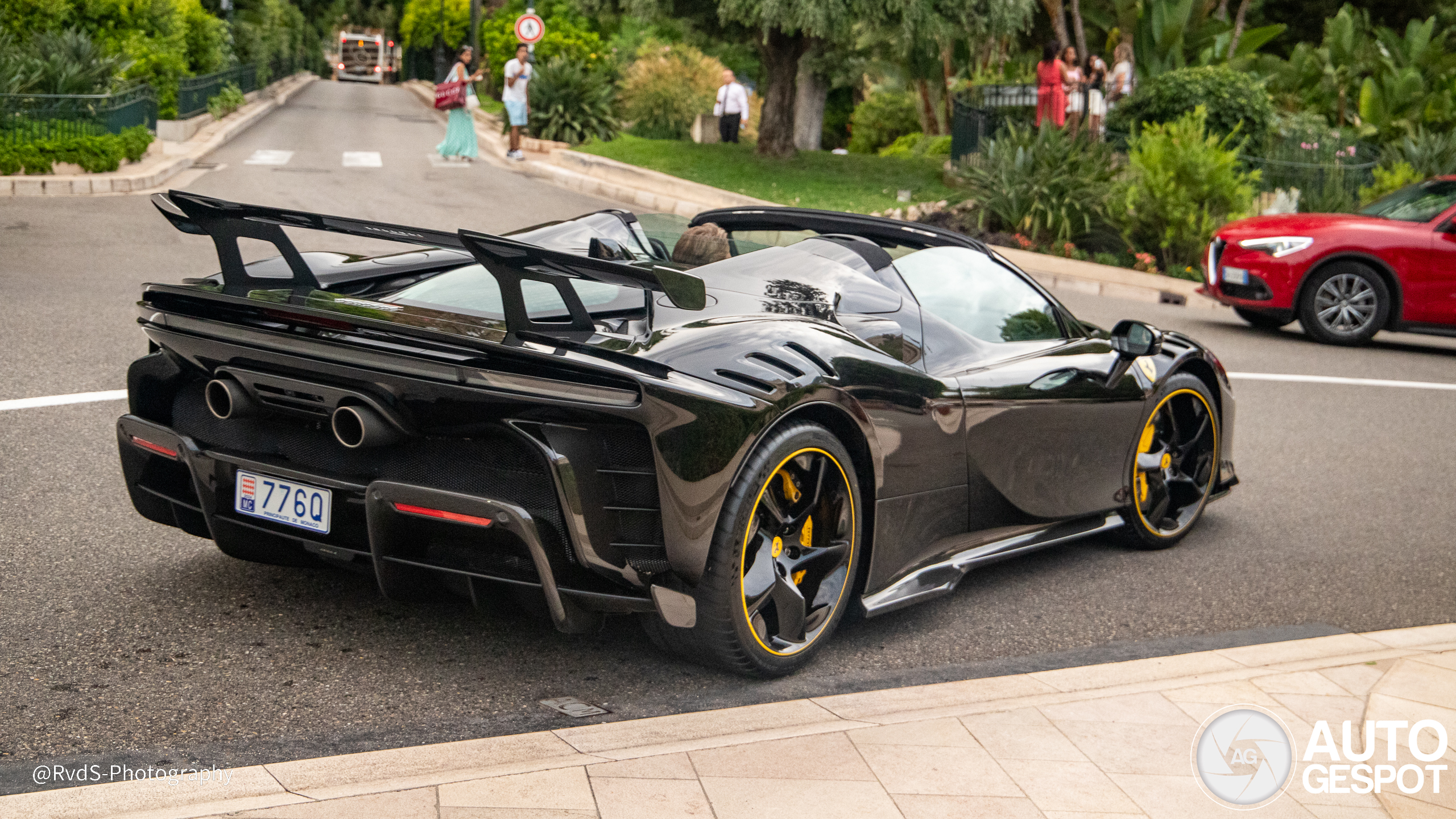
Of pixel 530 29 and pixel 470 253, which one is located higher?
pixel 530 29

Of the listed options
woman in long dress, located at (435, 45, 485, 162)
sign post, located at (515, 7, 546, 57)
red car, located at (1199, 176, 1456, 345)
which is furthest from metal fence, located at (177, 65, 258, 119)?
red car, located at (1199, 176, 1456, 345)

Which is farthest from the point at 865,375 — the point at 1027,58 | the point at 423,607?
the point at 1027,58

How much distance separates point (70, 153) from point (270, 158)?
5.22 metres

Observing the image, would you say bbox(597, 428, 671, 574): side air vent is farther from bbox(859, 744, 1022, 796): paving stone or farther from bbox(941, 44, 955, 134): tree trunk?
bbox(941, 44, 955, 134): tree trunk

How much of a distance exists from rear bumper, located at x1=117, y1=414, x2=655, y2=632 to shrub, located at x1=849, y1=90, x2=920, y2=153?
37.3m

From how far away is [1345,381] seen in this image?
10.5m

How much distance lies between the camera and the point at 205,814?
106 inches

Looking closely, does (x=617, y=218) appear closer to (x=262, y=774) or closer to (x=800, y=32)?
(x=262, y=774)

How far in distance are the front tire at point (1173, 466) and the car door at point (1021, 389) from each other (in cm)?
20

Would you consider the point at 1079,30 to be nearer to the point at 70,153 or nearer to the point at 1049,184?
the point at 1049,184

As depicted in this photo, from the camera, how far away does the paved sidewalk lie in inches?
112

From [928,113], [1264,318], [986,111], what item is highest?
[928,113]

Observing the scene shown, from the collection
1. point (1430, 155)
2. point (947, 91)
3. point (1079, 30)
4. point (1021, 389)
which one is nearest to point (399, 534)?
point (1021, 389)

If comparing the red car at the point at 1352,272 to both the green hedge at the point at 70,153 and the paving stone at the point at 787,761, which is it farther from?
the green hedge at the point at 70,153
